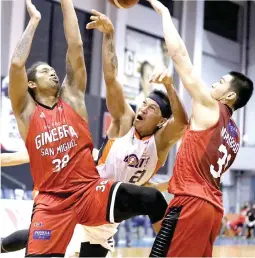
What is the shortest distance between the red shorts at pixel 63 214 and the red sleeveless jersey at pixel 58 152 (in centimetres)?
9

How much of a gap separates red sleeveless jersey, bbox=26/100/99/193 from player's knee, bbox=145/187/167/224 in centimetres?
52

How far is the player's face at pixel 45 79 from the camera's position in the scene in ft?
15.7

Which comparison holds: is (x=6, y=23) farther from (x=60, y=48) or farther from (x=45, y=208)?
(x=45, y=208)

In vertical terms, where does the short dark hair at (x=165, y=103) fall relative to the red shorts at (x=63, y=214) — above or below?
above

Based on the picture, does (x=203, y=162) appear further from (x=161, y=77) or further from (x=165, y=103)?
(x=165, y=103)

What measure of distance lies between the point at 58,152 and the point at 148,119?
37.5 inches

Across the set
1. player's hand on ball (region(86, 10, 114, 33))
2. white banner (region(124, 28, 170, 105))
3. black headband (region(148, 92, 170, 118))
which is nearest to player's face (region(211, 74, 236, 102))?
black headband (region(148, 92, 170, 118))

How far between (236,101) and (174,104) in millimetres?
537

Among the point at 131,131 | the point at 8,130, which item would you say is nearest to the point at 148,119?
the point at 131,131

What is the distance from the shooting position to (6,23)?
14.3 m

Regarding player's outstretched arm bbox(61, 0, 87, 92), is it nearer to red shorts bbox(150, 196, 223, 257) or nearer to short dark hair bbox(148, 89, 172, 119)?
short dark hair bbox(148, 89, 172, 119)

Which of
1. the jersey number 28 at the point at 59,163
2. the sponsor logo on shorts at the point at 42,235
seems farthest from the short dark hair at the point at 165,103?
the sponsor logo on shorts at the point at 42,235

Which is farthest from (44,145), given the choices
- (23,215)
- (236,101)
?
(23,215)

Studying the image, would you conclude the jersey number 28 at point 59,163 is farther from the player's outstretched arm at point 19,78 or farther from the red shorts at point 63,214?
the player's outstretched arm at point 19,78
